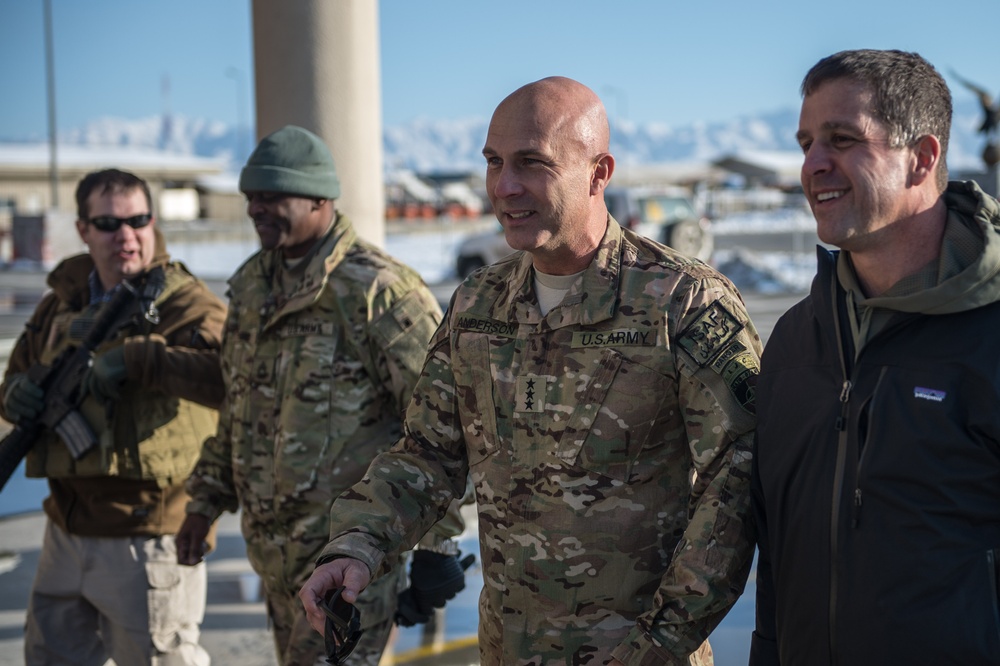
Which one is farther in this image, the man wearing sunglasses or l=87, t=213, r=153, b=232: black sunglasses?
l=87, t=213, r=153, b=232: black sunglasses

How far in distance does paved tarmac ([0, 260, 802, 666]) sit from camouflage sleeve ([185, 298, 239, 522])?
1216 millimetres

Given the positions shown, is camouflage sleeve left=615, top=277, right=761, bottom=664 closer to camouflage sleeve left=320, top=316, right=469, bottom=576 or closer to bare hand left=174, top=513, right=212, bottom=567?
camouflage sleeve left=320, top=316, right=469, bottom=576

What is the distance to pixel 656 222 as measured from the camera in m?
19.8

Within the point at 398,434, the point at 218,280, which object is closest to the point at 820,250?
the point at 398,434

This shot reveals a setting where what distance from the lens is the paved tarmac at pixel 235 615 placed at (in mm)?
4867

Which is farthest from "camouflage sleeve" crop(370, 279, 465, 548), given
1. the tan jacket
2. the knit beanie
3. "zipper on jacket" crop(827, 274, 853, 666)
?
"zipper on jacket" crop(827, 274, 853, 666)

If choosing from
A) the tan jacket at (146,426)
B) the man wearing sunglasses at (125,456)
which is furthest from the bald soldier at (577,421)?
the man wearing sunglasses at (125,456)

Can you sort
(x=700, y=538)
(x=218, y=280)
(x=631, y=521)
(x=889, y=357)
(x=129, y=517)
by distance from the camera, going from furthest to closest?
(x=218, y=280) < (x=129, y=517) < (x=631, y=521) < (x=700, y=538) < (x=889, y=357)

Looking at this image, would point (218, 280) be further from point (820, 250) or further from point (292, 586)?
point (820, 250)

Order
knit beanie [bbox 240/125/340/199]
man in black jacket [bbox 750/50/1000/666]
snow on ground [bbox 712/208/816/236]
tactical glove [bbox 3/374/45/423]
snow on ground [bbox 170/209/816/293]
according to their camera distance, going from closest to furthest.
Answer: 1. man in black jacket [bbox 750/50/1000/666]
2. knit beanie [bbox 240/125/340/199]
3. tactical glove [bbox 3/374/45/423]
4. snow on ground [bbox 170/209/816/293]
5. snow on ground [bbox 712/208/816/236]

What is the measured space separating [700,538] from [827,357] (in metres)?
0.44

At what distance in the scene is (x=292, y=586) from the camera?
337 centimetres

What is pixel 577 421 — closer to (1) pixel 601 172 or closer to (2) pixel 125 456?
(1) pixel 601 172

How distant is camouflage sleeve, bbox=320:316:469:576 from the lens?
2428 millimetres
